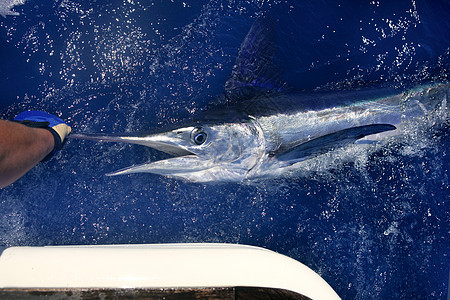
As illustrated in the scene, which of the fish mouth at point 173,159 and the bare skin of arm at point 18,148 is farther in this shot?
the fish mouth at point 173,159

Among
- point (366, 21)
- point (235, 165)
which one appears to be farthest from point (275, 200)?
point (366, 21)

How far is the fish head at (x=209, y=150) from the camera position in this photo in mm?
2141

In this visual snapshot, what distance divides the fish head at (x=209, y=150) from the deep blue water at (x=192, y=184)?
0.34m

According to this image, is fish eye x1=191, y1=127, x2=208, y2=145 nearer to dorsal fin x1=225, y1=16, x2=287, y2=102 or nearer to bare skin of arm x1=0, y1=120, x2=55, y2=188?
dorsal fin x1=225, y1=16, x2=287, y2=102

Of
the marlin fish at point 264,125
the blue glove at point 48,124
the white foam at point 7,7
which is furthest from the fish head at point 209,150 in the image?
the white foam at point 7,7

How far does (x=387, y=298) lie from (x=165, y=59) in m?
2.83

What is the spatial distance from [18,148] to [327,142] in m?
2.04

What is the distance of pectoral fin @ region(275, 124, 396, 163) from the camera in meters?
2.27

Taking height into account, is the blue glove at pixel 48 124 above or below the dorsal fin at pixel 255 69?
below

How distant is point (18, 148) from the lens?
1.74 metres

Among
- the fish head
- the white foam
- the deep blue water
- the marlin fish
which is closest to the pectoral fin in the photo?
the marlin fish

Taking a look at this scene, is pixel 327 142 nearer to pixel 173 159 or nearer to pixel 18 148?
pixel 173 159

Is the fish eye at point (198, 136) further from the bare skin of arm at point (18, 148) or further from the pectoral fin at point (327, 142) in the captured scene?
the bare skin of arm at point (18, 148)

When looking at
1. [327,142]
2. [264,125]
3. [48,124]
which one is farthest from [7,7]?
[327,142]
